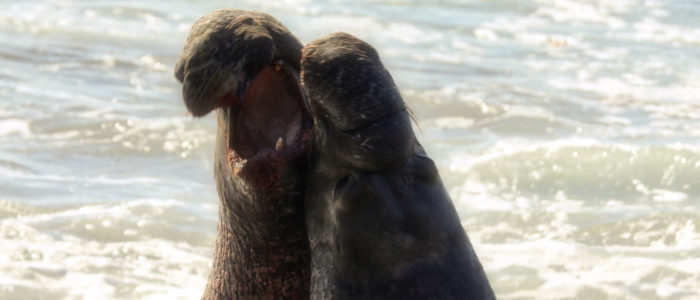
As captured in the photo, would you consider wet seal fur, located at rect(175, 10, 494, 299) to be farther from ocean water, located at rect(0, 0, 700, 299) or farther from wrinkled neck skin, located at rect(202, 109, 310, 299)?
ocean water, located at rect(0, 0, 700, 299)

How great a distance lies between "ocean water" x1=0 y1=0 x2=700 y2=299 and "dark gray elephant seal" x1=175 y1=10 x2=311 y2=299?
441 millimetres

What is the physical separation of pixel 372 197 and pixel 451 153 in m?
5.88

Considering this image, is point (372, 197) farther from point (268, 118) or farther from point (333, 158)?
point (268, 118)

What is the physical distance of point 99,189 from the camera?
6559 mm

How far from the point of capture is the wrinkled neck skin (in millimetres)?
2275

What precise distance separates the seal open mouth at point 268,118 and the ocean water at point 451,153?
1.39 feet

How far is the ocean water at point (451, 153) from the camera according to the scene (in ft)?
17.5

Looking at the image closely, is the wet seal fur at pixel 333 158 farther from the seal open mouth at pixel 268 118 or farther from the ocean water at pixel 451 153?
the ocean water at pixel 451 153

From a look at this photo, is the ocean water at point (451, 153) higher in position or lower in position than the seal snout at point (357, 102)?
lower

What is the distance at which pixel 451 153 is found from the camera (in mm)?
7887

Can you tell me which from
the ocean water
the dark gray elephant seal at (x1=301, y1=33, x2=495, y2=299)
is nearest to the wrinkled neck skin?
the dark gray elephant seal at (x1=301, y1=33, x2=495, y2=299)

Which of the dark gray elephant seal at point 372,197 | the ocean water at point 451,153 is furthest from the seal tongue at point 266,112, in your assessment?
the ocean water at point 451,153

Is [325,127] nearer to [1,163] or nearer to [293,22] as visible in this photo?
[1,163]

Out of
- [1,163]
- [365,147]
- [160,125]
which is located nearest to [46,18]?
[160,125]
